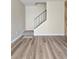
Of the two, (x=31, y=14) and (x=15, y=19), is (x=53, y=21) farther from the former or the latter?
(x=31, y=14)

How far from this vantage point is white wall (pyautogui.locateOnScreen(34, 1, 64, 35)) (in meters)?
9.11

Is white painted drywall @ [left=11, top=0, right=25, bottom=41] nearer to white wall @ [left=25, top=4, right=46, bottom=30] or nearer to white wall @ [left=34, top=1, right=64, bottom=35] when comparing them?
white wall @ [left=34, top=1, right=64, bottom=35]

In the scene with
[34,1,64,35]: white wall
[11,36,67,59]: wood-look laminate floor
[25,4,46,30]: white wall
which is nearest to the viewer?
[11,36,67,59]: wood-look laminate floor

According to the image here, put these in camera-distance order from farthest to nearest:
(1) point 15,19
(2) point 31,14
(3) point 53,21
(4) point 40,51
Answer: (2) point 31,14 → (3) point 53,21 → (1) point 15,19 → (4) point 40,51

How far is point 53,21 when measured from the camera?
9.21 m

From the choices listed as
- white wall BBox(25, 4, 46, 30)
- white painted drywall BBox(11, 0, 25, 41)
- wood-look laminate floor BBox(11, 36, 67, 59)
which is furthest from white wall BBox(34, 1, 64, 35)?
white wall BBox(25, 4, 46, 30)

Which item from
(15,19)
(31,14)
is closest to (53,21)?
(15,19)

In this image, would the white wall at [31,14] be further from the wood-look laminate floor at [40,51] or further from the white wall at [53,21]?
the wood-look laminate floor at [40,51]

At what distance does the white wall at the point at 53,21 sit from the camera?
911 cm

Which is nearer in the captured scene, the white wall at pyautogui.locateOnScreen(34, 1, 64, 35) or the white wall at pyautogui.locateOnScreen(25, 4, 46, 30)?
the white wall at pyautogui.locateOnScreen(34, 1, 64, 35)

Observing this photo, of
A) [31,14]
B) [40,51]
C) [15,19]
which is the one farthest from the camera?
[31,14]

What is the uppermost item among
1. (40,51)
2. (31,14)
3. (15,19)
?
(31,14)
